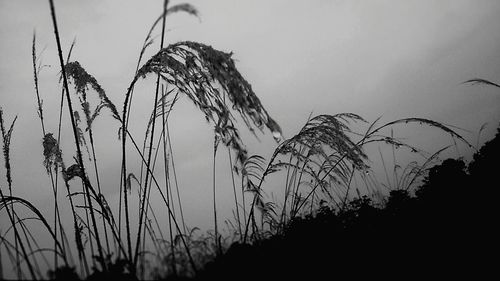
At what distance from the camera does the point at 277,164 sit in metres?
3.33

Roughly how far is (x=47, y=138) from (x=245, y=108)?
7.82ft

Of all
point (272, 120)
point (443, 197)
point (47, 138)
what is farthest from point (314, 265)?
point (47, 138)

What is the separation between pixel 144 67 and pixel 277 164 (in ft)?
5.91

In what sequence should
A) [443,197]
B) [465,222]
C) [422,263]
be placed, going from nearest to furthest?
[422,263] < [465,222] < [443,197]

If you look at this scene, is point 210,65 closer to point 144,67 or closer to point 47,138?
point 144,67

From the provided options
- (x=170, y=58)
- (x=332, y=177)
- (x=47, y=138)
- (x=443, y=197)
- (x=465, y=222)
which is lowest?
(x=465, y=222)

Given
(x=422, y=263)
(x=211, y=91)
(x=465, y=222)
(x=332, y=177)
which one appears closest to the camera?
(x=422, y=263)

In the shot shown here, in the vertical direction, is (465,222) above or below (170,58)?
below

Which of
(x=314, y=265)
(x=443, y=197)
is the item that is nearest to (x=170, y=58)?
(x=314, y=265)

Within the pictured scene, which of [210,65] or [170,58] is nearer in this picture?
[210,65]

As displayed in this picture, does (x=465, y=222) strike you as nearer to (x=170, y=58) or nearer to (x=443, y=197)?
(x=443, y=197)

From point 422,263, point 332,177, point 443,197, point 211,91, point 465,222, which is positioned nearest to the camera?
point 422,263

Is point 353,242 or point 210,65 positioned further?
point 353,242

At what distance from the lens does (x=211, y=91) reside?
1.84 metres
